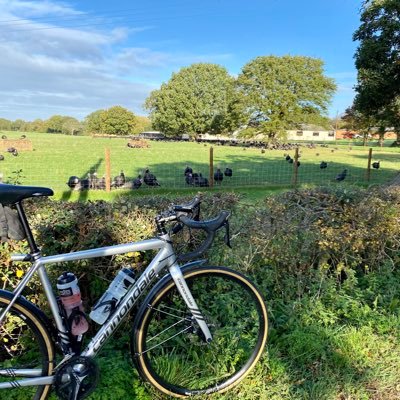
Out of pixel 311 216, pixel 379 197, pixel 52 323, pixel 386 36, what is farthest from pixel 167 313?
pixel 386 36

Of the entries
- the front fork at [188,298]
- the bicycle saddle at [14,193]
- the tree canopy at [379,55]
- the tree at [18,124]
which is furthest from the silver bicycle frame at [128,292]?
the tree at [18,124]

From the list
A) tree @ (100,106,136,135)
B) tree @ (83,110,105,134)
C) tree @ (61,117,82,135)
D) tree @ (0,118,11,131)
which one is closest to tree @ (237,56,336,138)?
tree @ (100,106,136,135)

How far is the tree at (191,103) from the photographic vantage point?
68500mm

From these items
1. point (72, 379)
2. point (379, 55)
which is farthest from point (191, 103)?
point (72, 379)

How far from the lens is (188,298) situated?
7.37 feet

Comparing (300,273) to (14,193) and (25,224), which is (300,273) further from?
(14,193)

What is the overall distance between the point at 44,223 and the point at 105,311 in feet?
3.06

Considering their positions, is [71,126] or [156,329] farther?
[71,126]

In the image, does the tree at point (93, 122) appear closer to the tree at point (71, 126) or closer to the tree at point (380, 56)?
the tree at point (71, 126)

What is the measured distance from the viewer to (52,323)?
6.75ft

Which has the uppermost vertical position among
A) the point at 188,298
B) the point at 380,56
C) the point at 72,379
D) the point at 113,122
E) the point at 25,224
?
the point at 380,56

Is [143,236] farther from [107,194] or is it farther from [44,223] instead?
[107,194]

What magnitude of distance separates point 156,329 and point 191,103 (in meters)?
68.8

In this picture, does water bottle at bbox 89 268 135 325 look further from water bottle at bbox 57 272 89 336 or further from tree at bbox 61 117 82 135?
tree at bbox 61 117 82 135
